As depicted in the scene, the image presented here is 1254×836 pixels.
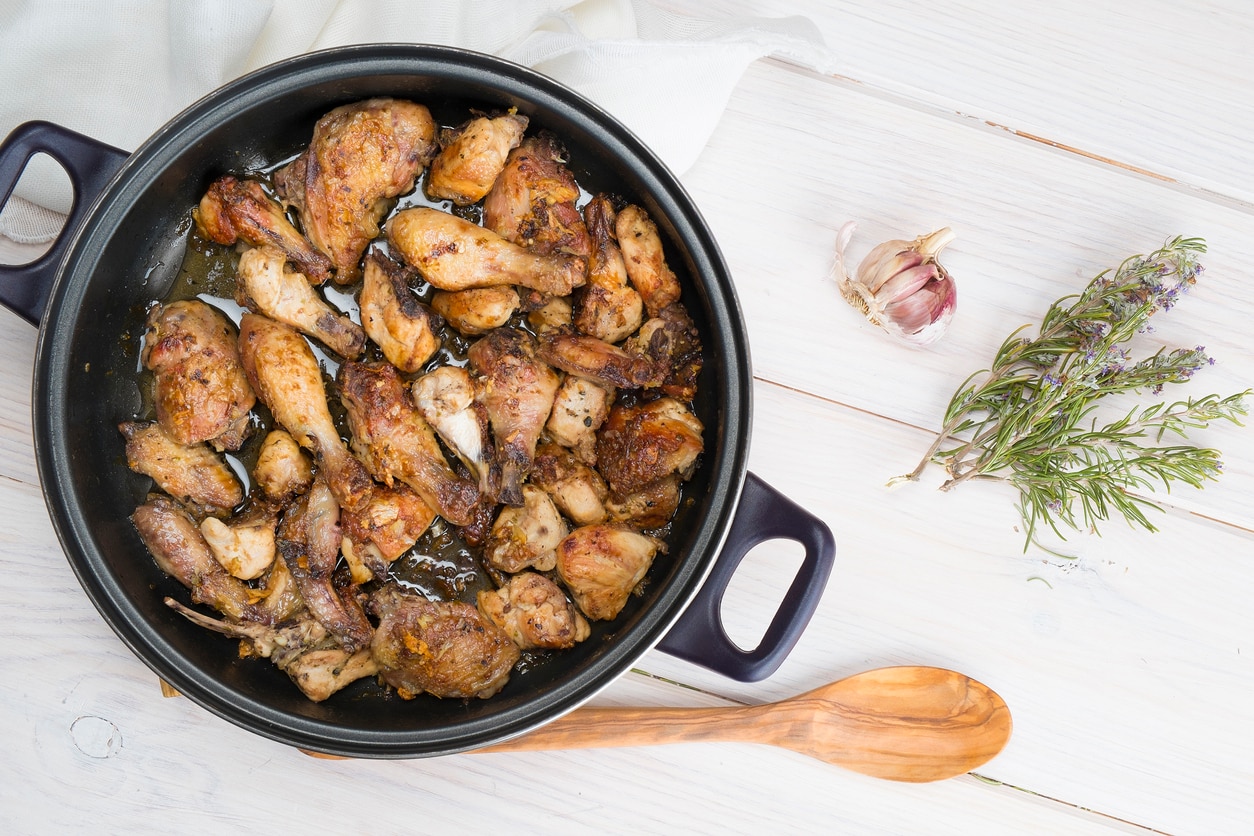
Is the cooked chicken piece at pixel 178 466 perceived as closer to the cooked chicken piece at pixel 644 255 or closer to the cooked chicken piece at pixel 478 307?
the cooked chicken piece at pixel 478 307

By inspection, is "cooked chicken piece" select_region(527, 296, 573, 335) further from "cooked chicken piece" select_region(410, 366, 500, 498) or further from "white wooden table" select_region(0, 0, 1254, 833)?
"white wooden table" select_region(0, 0, 1254, 833)

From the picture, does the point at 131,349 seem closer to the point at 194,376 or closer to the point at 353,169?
the point at 194,376

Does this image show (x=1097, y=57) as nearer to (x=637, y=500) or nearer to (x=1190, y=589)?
(x=1190, y=589)

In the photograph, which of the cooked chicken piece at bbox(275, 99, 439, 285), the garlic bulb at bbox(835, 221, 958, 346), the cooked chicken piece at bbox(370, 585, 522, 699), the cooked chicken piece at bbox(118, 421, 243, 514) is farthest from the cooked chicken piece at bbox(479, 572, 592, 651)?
the garlic bulb at bbox(835, 221, 958, 346)

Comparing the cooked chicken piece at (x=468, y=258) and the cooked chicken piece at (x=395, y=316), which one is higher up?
the cooked chicken piece at (x=468, y=258)

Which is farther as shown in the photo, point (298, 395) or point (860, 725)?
point (860, 725)

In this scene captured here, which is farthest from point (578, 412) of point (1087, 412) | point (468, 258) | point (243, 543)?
point (1087, 412)

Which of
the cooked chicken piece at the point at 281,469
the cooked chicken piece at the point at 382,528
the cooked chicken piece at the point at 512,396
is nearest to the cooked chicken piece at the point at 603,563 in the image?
the cooked chicken piece at the point at 512,396
